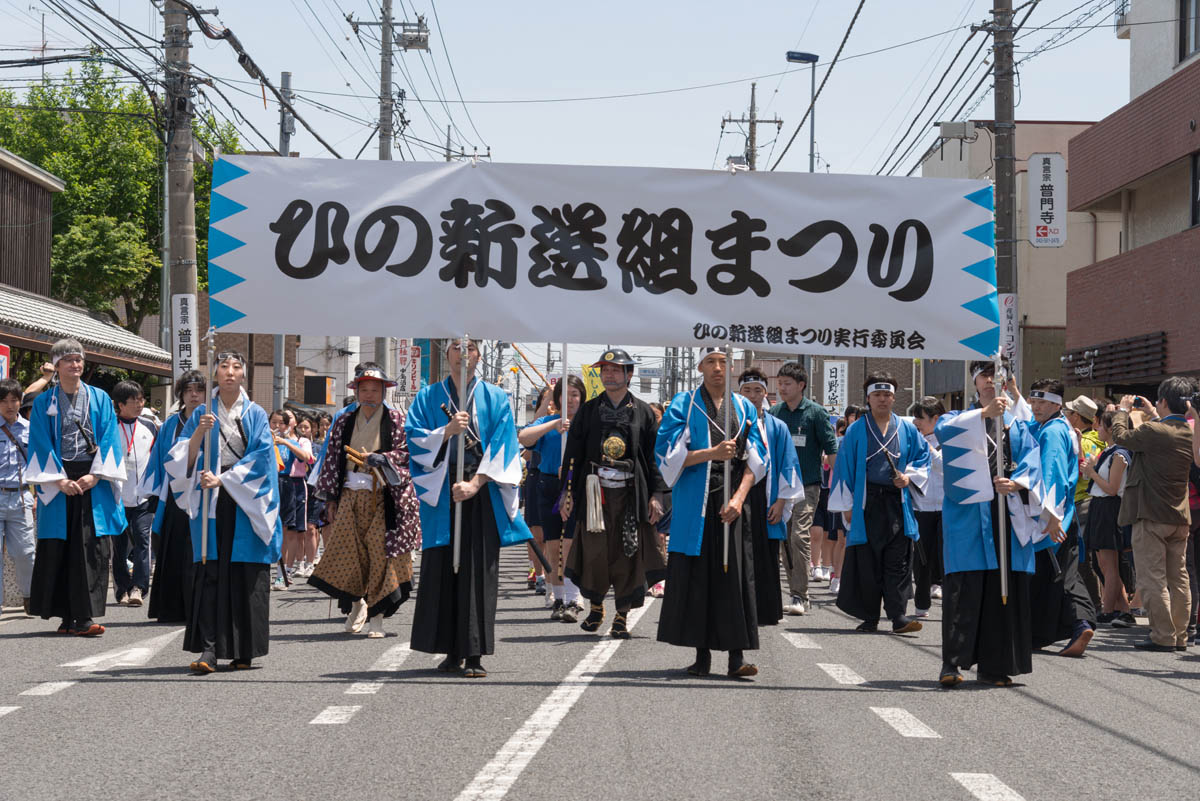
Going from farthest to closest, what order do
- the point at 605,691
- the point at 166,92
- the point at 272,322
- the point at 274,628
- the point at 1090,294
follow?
1. the point at 1090,294
2. the point at 166,92
3. the point at 274,628
4. the point at 272,322
5. the point at 605,691

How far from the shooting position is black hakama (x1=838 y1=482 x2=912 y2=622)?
10.8 m

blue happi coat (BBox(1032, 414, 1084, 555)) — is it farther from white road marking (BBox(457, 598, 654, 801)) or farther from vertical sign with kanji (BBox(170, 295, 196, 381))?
vertical sign with kanji (BBox(170, 295, 196, 381))

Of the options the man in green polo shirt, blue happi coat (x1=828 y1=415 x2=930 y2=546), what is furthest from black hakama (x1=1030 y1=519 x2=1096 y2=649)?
the man in green polo shirt

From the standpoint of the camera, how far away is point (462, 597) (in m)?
8.17

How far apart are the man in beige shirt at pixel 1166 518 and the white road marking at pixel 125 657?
23.2 feet

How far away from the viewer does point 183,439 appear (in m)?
8.50

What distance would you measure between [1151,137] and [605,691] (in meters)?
19.4

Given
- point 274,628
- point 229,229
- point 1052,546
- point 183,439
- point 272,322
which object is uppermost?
point 229,229

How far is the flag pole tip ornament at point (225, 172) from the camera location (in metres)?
8.23

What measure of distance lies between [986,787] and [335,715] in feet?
10.3

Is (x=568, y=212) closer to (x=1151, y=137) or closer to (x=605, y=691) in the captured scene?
(x=605, y=691)

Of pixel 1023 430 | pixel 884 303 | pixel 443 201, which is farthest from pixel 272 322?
pixel 1023 430

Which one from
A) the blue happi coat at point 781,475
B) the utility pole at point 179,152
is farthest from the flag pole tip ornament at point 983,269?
the utility pole at point 179,152

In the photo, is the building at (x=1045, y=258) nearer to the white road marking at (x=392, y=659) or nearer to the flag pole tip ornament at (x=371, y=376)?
the flag pole tip ornament at (x=371, y=376)
